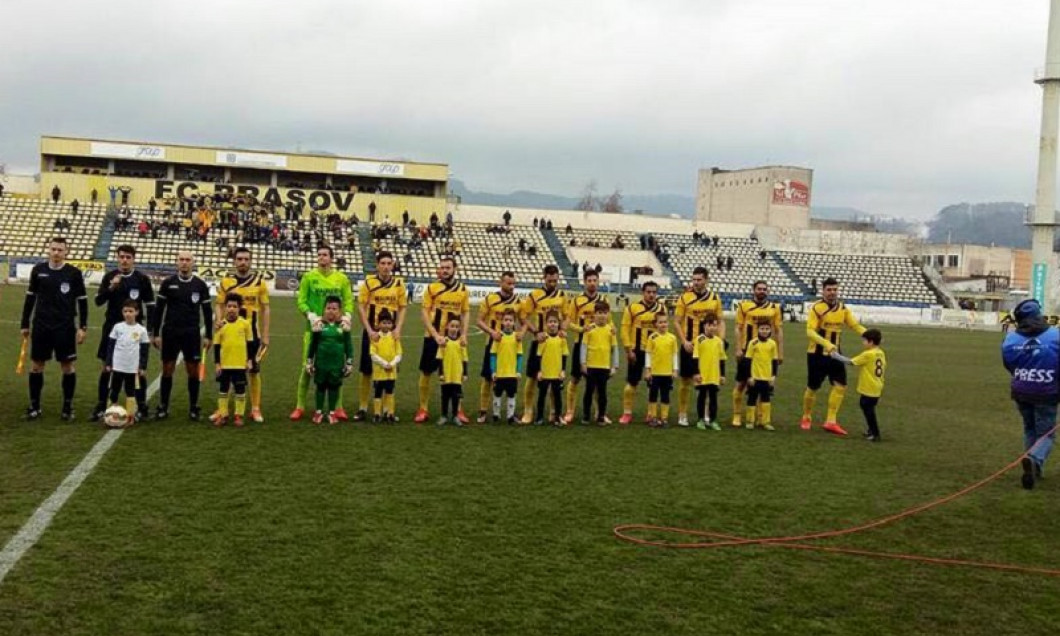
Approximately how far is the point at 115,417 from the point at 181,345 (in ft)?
3.65

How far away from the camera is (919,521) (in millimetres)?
7453

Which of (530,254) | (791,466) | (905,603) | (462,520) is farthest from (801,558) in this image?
(530,254)

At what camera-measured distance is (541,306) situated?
11883 mm

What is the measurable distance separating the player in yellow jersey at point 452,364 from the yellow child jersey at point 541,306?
3.12 ft

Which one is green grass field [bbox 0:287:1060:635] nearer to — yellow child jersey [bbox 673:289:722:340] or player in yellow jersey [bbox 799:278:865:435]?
player in yellow jersey [bbox 799:278:865:435]

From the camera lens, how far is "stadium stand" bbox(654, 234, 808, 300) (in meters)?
Answer: 60.4

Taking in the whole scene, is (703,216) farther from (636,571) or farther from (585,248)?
(636,571)

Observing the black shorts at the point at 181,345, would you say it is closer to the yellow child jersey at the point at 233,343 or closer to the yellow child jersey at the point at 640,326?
the yellow child jersey at the point at 233,343

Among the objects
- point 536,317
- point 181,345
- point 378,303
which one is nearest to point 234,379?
point 181,345

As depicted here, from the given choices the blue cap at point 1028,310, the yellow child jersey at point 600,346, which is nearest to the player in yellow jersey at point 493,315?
the yellow child jersey at point 600,346

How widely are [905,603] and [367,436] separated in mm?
6276

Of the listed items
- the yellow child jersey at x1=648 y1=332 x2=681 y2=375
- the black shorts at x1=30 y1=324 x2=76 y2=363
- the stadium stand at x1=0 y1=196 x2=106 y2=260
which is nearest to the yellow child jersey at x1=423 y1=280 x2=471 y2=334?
the yellow child jersey at x1=648 y1=332 x2=681 y2=375

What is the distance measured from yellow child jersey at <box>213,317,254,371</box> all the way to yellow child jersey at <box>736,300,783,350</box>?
6.26 meters

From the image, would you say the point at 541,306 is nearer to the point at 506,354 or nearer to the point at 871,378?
the point at 506,354
